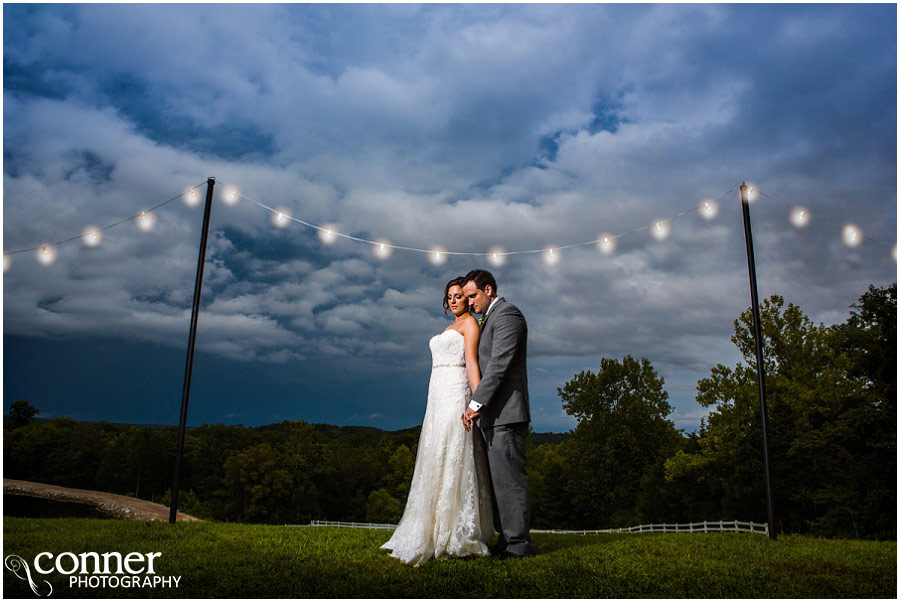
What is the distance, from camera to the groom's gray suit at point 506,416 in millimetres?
4539

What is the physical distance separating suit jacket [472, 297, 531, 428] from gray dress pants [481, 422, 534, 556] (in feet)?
0.36

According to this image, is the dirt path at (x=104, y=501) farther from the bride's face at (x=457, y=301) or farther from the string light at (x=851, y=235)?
the string light at (x=851, y=235)

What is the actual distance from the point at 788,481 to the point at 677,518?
18.9 ft

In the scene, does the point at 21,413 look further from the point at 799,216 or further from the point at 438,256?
the point at 799,216

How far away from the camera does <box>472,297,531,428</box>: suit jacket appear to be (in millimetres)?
4664

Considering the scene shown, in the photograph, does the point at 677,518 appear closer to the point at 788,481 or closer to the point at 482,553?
the point at 788,481

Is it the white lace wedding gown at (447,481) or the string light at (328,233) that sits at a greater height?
the string light at (328,233)

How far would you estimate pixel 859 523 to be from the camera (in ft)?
47.6

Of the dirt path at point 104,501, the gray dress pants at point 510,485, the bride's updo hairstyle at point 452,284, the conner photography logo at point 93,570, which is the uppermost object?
the bride's updo hairstyle at point 452,284

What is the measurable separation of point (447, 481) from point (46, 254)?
6270 millimetres

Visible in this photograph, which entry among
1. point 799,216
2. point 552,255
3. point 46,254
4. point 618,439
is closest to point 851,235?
point 799,216

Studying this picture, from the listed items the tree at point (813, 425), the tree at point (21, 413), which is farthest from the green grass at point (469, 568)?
the tree at point (21, 413)

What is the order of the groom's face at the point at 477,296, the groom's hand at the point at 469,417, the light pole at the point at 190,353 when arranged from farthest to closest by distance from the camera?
the light pole at the point at 190,353, the groom's face at the point at 477,296, the groom's hand at the point at 469,417

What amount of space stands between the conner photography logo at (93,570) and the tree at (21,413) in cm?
1623
